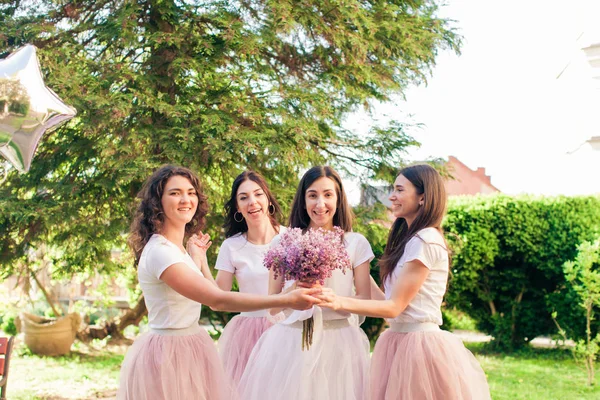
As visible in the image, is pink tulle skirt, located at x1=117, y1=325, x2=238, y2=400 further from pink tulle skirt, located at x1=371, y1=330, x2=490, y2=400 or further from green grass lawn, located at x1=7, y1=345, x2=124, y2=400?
green grass lawn, located at x1=7, y1=345, x2=124, y2=400

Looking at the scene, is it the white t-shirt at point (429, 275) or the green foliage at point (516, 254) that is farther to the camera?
the green foliage at point (516, 254)

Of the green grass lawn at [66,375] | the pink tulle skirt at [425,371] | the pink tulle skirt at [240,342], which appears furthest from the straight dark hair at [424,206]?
the green grass lawn at [66,375]

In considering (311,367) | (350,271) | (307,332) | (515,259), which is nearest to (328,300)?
(307,332)

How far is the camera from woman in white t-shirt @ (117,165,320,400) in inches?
109

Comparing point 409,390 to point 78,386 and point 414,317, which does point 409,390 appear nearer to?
point 414,317

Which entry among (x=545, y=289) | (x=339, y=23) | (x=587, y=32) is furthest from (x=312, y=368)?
(x=587, y=32)

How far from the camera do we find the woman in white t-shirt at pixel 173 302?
9.07 feet

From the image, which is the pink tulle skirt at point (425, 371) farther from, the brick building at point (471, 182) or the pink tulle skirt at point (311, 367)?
the brick building at point (471, 182)

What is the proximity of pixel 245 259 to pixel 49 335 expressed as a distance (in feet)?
23.0

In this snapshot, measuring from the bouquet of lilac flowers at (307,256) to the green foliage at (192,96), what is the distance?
11.1 ft

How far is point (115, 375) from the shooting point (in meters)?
8.40

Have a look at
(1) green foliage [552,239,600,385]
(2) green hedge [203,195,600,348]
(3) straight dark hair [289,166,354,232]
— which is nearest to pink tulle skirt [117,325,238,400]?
(3) straight dark hair [289,166,354,232]

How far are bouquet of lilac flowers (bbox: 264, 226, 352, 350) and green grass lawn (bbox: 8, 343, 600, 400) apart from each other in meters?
5.39

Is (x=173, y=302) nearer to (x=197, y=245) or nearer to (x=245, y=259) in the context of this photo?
(x=197, y=245)
